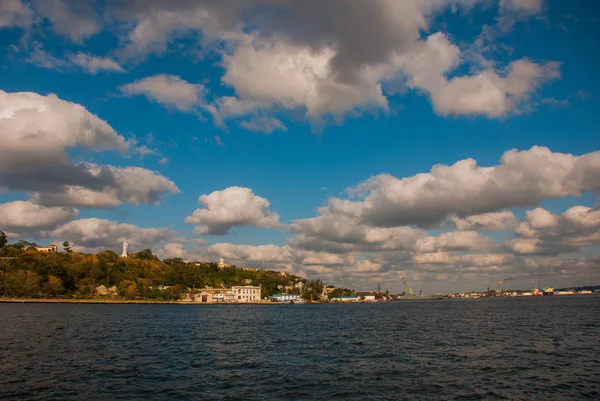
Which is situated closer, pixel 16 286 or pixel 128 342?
pixel 128 342

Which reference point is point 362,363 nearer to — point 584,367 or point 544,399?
point 544,399

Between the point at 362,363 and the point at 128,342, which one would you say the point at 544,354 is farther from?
the point at 128,342

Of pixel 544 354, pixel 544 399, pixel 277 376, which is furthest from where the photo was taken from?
pixel 544 354

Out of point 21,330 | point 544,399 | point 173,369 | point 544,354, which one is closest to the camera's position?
point 544,399

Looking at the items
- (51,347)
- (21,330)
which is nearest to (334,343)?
A: (51,347)

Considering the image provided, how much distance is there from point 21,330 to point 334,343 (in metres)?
49.8

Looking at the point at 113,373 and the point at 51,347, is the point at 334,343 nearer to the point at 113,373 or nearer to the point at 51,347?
the point at 113,373

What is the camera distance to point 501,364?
36.5 m

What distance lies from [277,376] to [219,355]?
13.6 meters

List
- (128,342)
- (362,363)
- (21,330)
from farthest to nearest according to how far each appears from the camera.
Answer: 1. (21,330)
2. (128,342)
3. (362,363)

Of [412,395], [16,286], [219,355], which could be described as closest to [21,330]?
[219,355]

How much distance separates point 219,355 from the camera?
143ft

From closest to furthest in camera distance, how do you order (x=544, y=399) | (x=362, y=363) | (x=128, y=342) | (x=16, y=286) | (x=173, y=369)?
(x=544, y=399) < (x=173, y=369) < (x=362, y=363) < (x=128, y=342) < (x=16, y=286)

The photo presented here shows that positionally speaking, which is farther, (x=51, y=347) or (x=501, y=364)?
(x=51, y=347)
